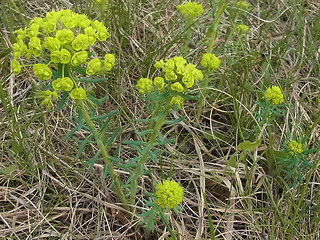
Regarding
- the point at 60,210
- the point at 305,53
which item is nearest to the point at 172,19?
the point at 305,53

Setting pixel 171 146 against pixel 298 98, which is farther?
pixel 298 98

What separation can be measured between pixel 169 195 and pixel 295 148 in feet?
3.80

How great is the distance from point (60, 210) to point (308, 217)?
1.77 meters

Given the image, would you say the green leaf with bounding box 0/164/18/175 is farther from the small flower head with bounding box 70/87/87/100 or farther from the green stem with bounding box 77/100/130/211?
the small flower head with bounding box 70/87/87/100

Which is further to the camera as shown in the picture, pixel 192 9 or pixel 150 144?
pixel 192 9

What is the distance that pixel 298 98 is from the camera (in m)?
3.41

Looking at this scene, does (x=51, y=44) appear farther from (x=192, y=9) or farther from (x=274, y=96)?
(x=274, y=96)

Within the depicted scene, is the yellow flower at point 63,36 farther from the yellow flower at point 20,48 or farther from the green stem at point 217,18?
A: the green stem at point 217,18

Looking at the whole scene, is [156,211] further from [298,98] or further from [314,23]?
[314,23]

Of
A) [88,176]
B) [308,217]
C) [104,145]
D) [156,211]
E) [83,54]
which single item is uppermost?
[83,54]

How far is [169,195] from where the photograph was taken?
2.05 m

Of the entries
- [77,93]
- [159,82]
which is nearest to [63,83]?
[77,93]

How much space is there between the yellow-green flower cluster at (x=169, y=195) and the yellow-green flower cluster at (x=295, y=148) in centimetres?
106

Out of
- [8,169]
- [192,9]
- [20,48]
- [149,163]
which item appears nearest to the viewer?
[20,48]
